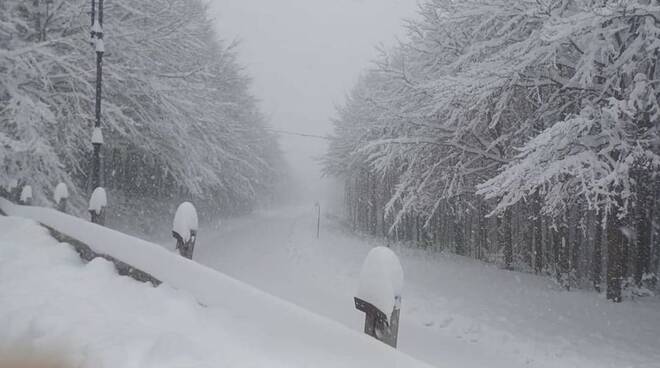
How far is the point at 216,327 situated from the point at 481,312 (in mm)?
6101

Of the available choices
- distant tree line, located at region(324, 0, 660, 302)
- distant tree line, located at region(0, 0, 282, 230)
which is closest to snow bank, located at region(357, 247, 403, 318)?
distant tree line, located at region(324, 0, 660, 302)

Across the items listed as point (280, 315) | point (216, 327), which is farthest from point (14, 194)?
point (280, 315)

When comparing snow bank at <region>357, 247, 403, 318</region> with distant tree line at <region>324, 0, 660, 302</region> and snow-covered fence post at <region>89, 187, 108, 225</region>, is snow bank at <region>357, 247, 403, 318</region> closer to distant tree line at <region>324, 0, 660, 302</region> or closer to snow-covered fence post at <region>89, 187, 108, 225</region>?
distant tree line at <region>324, 0, 660, 302</region>

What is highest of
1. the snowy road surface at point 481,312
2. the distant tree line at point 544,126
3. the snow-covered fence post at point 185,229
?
the distant tree line at point 544,126

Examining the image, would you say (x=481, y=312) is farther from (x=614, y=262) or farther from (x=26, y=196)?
(x=26, y=196)

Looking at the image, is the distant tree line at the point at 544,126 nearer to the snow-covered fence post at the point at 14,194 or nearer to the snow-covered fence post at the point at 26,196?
the snow-covered fence post at the point at 26,196

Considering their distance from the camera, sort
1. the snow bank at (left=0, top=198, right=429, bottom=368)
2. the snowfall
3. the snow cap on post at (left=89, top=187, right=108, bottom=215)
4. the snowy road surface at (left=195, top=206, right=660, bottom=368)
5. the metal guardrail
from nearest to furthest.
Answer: the snow bank at (left=0, top=198, right=429, bottom=368) → the snowfall → the metal guardrail → the snowy road surface at (left=195, top=206, right=660, bottom=368) → the snow cap on post at (left=89, top=187, right=108, bottom=215)

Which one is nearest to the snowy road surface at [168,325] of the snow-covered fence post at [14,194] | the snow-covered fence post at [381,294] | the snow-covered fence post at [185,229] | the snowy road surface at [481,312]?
the snow-covered fence post at [381,294]

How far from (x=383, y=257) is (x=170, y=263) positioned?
2.31 m

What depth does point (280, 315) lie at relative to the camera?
11.0ft

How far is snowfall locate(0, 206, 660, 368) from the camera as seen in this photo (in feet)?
10.1

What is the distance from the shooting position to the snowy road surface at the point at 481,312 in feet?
20.6

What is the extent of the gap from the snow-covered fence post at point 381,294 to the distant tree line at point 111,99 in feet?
33.7

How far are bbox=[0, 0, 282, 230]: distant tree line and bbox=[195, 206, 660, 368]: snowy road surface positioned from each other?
5513 millimetres
